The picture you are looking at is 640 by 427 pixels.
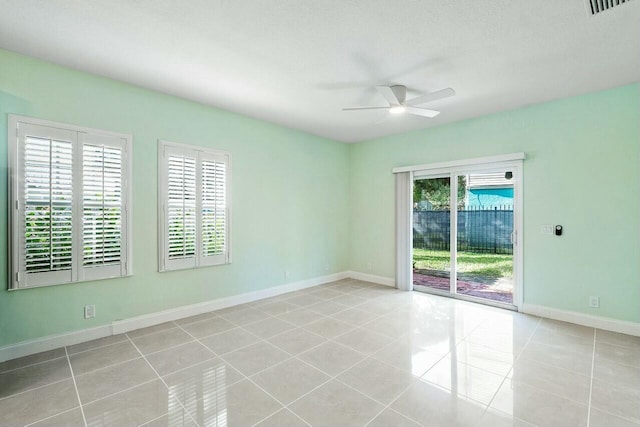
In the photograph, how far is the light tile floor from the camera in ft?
6.34

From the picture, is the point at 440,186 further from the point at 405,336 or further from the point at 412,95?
the point at 405,336

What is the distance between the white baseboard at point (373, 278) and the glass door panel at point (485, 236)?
1173mm

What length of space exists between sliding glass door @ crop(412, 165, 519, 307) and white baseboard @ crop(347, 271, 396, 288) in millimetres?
443

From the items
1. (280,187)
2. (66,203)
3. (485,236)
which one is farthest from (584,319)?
(66,203)

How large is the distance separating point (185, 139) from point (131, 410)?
9.74ft

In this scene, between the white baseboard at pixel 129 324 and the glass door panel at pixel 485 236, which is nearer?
the white baseboard at pixel 129 324

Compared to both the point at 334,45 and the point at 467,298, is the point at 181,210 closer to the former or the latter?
the point at 334,45

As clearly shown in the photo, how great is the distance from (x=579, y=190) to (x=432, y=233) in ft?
6.59

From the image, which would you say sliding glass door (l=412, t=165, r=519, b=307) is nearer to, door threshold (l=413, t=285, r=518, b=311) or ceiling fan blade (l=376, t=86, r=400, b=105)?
door threshold (l=413, t=285, r=518, b=311)

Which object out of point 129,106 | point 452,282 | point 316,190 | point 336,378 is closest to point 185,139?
point 129,106

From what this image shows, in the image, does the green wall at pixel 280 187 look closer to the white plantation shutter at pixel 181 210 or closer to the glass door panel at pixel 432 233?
the white plantation shutter at pixel 181 210

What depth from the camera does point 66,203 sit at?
2885mm

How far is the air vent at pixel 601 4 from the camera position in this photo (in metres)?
1.99

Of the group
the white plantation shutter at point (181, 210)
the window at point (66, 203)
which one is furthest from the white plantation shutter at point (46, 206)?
the white plantation shutter at point (181, 210)
